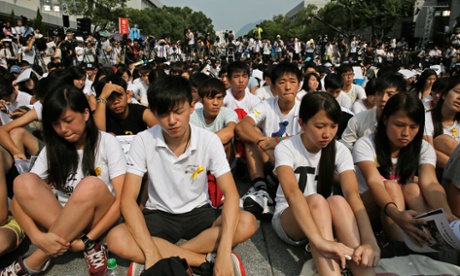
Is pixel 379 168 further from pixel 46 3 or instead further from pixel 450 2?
pixel 46 3

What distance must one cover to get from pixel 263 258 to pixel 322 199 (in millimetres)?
776

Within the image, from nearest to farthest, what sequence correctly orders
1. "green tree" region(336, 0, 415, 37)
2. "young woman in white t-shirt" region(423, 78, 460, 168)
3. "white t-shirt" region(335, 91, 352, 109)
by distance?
"young woman in white t-shirt" region(423, 78, 460, 168) → "white t-shirt" region(335, 91, 352, 109) → "green tree" region(336, 0, 415, 37)

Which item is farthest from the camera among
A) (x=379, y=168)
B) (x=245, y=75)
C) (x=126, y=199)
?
(x=245, y=75)

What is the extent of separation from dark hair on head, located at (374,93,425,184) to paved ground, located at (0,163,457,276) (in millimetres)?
601

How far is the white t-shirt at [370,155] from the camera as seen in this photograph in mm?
2670

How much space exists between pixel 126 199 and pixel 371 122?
2.60 m

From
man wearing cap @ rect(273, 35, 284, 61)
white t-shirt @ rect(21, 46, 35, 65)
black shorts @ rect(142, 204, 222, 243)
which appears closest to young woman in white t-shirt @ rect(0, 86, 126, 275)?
black shorts @ rect(142, 204, 222, 243)

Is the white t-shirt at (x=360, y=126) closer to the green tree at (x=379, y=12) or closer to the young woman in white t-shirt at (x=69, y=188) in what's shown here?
the young woman in white t-shirt at (x=69, y=188)

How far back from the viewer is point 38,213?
2.31m

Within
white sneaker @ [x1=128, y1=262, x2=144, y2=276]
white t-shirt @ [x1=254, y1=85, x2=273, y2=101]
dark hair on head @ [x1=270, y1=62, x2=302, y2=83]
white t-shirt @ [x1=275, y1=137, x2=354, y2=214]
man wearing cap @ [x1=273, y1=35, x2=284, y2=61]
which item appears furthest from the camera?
man wearing cap @ [x1=273, y1=35, x2=284, y2=61]

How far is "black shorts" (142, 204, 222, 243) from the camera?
2.52 meters

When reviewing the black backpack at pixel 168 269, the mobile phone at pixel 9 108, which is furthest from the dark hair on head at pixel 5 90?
the black backpack at pixel 168 269

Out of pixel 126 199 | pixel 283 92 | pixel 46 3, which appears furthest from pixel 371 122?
pixel 46 3

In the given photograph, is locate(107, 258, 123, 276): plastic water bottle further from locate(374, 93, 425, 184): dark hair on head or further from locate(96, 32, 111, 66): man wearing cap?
locate(96, 32, 111, 66): man wearing cap
